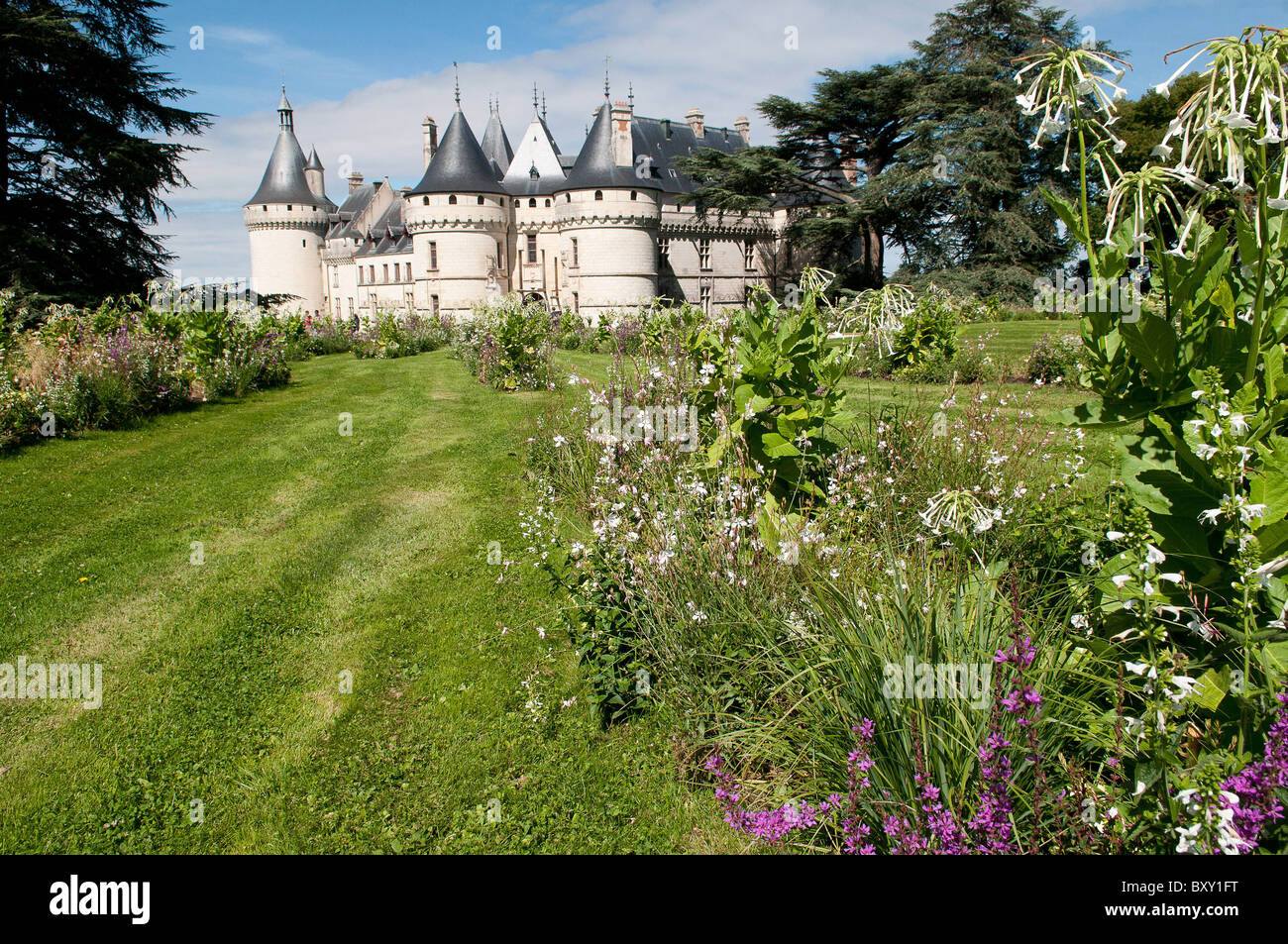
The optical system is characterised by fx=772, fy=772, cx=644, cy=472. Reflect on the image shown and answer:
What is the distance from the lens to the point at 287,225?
55.2m

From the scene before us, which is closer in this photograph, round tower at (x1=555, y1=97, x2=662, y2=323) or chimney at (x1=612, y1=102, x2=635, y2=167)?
round tower at (x1=555, y1=97, x2=662, y2=323)

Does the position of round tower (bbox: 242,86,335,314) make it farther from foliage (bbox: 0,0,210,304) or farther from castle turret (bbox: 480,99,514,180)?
foliage (bbox: 0,0,210,304)

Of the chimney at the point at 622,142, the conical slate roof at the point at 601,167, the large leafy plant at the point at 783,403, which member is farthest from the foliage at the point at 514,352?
the chimney at the point at 622,142

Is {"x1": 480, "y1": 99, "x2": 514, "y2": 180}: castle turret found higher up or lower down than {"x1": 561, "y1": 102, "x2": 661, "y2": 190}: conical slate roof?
higher up

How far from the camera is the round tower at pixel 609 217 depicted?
37.5 m

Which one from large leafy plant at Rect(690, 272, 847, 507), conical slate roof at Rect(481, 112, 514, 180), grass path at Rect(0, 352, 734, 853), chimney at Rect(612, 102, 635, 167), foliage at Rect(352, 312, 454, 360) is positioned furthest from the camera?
conical slate roof at Rect(481, 112, 514, 180)

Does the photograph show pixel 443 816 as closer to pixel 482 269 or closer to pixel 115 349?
pixel 115 349

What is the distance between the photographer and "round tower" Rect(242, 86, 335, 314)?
54438 mm

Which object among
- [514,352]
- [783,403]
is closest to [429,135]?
[514,352]

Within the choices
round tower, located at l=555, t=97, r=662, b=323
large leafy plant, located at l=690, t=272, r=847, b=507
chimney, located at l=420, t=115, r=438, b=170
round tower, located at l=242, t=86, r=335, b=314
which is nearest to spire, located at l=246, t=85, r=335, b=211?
round tower, located at l=242, t=86, r=335, b=314

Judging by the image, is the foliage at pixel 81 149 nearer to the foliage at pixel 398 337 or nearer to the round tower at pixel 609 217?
the foliage at pixel 398 337

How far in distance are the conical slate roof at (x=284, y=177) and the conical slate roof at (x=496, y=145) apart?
1667cm

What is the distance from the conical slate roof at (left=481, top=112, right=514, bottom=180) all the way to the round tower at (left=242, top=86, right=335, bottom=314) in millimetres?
16602
